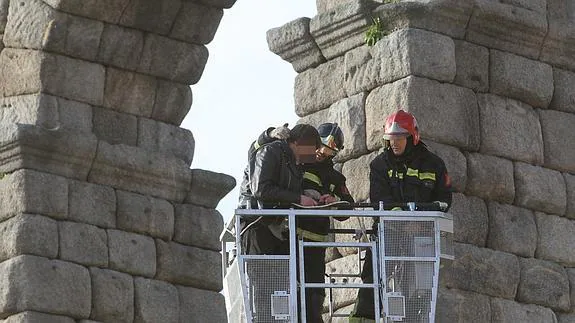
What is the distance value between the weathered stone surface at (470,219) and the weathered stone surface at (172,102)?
2.45 metres

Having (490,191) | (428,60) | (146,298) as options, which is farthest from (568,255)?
(146,298)

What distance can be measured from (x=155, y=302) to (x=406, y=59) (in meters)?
2.71

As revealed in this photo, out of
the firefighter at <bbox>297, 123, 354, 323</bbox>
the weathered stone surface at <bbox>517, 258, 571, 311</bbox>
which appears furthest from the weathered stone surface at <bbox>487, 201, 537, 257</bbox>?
the firefighter at <bbox>297, 123, 354, 323</bbox>

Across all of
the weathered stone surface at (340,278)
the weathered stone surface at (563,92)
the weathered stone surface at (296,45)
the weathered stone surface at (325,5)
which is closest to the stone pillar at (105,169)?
the weathered stone surface at (296,45)

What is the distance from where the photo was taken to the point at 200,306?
1673 cm

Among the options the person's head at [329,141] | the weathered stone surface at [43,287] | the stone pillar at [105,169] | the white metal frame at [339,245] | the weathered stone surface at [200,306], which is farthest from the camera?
the weathered stone surface at [200,306]

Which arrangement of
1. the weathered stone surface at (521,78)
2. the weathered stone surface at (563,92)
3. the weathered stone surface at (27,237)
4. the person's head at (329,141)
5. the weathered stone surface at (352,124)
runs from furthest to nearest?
the weathered stone surface at (563,92)
the weathered stone surface at (521,78)
the weathered stone surface at (352,124)
the weathered stone surface at (27,237)
the person's head at (329,141)

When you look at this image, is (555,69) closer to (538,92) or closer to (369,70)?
(538,92)

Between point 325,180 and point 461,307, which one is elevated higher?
point 325,180

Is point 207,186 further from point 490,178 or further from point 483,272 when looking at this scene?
point 483,272

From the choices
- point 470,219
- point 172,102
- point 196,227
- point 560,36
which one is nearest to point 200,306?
point 196,227

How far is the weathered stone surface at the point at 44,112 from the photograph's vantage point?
1616cm

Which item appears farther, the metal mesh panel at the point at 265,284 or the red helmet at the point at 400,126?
the red helmet at the point at 400,126

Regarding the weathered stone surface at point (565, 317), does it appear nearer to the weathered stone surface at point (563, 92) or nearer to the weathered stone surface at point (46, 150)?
the weathered stone surface at point (563, 92)
